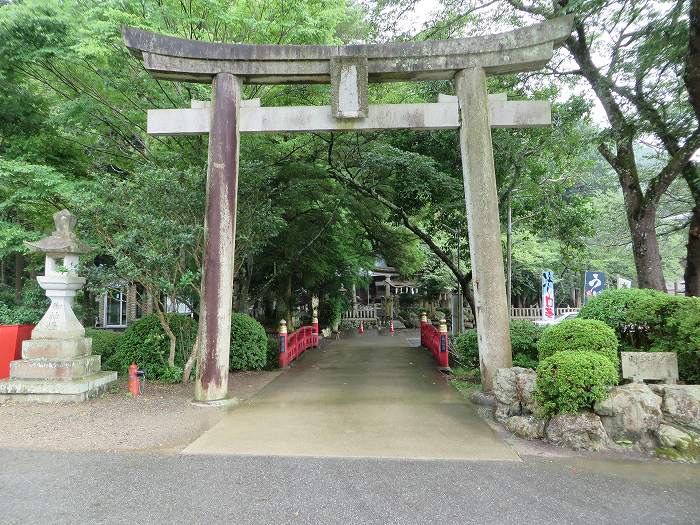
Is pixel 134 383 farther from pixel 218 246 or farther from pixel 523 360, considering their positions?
pixel 523 360

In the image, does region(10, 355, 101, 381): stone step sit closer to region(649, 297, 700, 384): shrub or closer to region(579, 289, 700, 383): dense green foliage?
region(579, 289, 700, 383): dense green foliage

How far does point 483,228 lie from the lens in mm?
6719

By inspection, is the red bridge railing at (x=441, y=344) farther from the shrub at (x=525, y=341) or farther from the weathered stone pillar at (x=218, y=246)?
the weathered stone pillar at (x=218, y=246)

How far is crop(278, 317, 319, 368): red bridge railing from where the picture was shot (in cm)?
1080

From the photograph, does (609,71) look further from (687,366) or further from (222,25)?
(222,25)

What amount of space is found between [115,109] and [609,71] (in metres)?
10.7

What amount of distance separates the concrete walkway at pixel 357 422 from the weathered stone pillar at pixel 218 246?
2.41 feet

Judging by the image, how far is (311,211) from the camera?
540 inches

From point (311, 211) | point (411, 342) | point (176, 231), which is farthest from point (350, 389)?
point (411, 342)

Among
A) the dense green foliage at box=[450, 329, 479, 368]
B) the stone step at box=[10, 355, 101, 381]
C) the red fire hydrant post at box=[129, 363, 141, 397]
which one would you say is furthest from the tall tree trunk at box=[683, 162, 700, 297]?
the stone step at box=[10, 355, 101, 381]

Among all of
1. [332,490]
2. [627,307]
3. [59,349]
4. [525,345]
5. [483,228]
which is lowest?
[332,490]

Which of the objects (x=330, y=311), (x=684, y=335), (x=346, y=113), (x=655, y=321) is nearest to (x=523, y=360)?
(x=655, y=321)

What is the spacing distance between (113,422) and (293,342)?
21.7 feet

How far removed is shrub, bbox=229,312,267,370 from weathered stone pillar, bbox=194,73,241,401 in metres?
2.67
